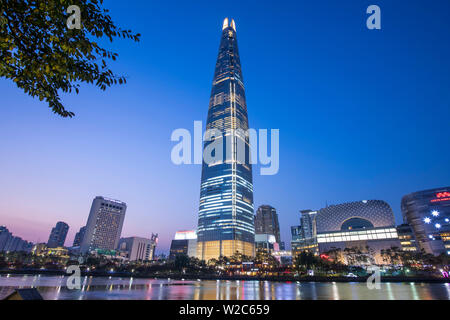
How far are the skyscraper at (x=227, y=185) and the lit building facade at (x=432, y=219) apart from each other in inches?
3586

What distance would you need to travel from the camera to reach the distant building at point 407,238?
121 metres

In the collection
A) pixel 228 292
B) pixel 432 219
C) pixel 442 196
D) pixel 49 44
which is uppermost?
pixel 442 196

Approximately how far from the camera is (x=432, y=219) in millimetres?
110750

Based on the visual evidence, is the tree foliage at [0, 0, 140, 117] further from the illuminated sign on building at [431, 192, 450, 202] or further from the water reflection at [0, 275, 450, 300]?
the illuminated sign on building at [431, 192, 450, 202]

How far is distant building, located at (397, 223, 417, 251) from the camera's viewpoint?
396ft

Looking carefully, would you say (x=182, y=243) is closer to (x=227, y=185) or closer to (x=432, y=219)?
(x=227, y=185)

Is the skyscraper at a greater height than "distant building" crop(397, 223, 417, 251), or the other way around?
the skyscraper

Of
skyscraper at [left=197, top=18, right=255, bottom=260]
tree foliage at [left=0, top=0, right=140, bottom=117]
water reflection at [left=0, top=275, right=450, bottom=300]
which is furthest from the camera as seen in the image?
skyscraper at [left=197, top=18, right=255, bottom=260]

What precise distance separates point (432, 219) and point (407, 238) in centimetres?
1851

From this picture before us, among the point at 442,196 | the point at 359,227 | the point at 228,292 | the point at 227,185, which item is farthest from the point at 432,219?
the point at 228,292

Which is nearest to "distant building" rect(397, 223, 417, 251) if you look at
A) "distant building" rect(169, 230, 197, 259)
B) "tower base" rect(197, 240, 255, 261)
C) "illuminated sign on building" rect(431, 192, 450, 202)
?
"illuminated sign on building" rect(431, 192, 450, 202)

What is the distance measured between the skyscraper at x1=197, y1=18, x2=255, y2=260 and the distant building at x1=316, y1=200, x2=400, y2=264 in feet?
158
